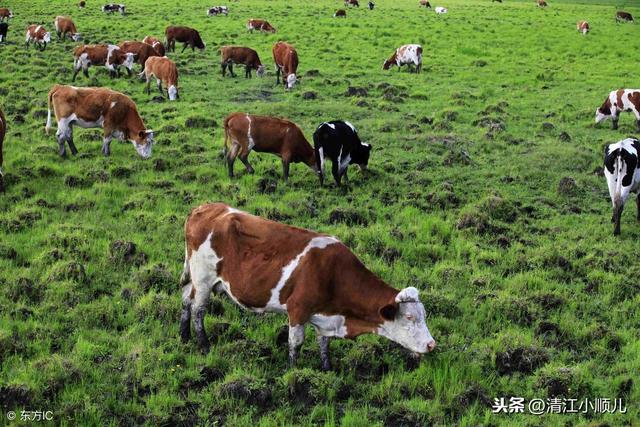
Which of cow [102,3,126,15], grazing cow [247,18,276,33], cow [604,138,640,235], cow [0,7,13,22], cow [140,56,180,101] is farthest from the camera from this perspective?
cow [102,3,126,15]

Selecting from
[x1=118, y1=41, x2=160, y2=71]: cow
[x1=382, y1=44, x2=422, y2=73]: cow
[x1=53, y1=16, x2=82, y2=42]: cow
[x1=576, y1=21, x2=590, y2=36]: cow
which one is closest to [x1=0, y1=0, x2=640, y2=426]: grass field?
[x1=118, y1=41, x2=160, y2=71]: cow

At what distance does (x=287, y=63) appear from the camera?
24.2 metres

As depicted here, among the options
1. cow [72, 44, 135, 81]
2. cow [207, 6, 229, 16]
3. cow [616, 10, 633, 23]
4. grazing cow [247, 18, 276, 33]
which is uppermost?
cow [616, 10, 633, 23]

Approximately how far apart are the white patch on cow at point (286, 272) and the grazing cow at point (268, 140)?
22.4 ft

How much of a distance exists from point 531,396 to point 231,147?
29.8 ft

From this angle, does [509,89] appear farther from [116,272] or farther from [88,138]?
[116,272]

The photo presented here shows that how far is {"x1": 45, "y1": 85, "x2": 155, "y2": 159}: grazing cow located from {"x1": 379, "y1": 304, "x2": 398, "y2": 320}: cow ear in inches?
386

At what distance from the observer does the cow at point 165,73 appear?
21144 millimetres

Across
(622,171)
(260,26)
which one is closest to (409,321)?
(622,171)

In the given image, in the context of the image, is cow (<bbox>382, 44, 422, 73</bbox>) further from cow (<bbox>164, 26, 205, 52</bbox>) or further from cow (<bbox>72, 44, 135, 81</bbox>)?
cow (<bbox>72, 44, 135, 81</bbox>)

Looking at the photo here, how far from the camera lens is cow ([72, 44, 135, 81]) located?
77.4ft

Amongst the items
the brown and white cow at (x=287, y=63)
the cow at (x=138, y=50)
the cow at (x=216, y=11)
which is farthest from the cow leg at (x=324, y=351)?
the cow at (x=216, y=11)

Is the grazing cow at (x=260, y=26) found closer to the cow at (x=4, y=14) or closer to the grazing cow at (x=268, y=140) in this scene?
the cow at (x=4, y=14)

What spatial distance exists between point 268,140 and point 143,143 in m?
3.24
